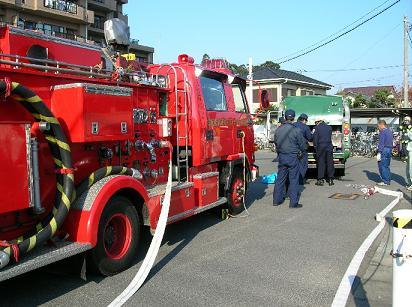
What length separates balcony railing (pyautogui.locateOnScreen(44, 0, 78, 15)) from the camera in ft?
140

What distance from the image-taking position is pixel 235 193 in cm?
873

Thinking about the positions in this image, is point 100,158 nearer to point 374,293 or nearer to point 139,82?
point 139,82

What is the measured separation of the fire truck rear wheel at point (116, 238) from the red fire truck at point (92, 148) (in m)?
0.01

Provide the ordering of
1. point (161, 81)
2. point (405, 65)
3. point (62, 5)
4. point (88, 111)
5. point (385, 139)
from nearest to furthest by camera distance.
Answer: point (88, 111), point (161, 81), point (385, 139), point (405, 65), point (62, 5)

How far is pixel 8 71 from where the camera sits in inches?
170

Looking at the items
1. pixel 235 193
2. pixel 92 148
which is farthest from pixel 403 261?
pixel 235 193

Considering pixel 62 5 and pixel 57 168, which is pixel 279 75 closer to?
pixel 62 5

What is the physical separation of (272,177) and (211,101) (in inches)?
245

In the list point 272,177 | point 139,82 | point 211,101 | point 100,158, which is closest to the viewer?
point 100,158

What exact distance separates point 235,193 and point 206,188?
4.77 ft

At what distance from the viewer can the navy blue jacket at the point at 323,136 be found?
13.0 metres

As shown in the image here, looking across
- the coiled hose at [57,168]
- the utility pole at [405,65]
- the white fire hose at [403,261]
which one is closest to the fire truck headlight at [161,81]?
the coiled hose at [57,168]

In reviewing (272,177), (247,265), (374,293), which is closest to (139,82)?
(247,265)

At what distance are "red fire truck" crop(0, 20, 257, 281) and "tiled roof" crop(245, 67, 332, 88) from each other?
123 feet
